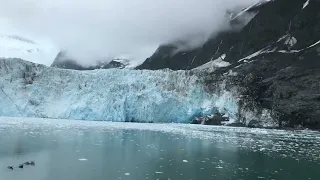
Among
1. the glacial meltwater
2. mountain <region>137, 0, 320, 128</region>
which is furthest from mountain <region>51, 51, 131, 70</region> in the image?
the glacial meltwater

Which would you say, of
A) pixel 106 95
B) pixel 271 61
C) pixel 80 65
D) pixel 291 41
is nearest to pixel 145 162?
pixel 106 95

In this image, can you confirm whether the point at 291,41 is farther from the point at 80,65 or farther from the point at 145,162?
the point at 145,162

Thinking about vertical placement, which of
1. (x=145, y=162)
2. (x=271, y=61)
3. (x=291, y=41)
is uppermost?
(x=291, y=41)

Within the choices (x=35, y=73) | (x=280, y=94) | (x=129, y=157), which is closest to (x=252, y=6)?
(x=280, y=94)

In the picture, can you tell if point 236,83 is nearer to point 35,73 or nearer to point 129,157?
point 35,73

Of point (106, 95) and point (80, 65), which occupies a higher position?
point (80, 65)
